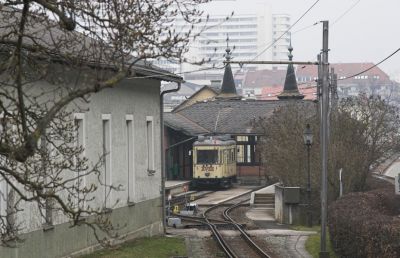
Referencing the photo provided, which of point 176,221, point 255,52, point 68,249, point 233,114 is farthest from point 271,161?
point 255,52

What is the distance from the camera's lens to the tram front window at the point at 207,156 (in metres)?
53.9

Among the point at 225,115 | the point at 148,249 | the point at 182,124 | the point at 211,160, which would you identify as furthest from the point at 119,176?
the point at 225,115

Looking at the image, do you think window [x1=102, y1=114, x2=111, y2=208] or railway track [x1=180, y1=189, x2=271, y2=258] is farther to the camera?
railway track [x1=180, y1=189, x2=271, y2=258]

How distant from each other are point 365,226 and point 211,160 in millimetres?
38700

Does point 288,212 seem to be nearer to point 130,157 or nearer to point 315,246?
point 315,246

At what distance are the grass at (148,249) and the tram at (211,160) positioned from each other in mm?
28027

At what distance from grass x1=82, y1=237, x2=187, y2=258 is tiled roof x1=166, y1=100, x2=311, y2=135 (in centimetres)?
3649

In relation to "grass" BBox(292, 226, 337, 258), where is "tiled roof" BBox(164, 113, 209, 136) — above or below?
above

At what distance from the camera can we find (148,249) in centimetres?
2191

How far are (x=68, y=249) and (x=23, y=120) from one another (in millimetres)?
12442

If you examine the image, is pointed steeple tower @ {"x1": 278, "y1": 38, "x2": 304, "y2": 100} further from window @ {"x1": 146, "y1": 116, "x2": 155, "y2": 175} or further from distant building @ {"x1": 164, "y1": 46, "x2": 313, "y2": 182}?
window @ {"x1": 146, "y1": 116, "x2": 155, "y2": 175}

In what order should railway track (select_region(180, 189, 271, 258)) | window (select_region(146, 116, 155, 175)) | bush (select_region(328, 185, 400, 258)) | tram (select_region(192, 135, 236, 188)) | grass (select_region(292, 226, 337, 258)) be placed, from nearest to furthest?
bush (select_region(328, 185, 400, 258))
grass (select_region(292, 226, 337, 258))
railway track (select_region(180, 189, 271, 258))
window (select_region(146, 116, 155, 175))
tram (select_region(192, 135, 236, 188))

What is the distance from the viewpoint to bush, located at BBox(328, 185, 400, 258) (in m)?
14.0

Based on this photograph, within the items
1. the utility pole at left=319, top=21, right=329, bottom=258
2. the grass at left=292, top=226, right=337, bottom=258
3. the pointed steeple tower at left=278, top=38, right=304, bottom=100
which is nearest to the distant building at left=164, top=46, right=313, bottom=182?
the pointed steeple tower at left=278, top=38, right=304, bottom=100
